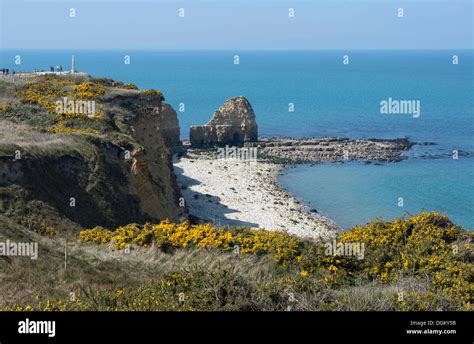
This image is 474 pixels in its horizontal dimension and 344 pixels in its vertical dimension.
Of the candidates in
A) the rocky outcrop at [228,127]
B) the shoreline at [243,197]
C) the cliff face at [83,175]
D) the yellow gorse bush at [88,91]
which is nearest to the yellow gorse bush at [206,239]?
the cliff face at [83,175]

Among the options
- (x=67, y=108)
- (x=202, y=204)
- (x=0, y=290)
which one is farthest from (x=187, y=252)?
(x=202, y=204)

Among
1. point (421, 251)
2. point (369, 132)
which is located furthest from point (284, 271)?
point (369, 132)

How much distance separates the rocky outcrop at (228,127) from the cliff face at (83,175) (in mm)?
39944

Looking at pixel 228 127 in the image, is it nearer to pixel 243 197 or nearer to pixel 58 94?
pixel 243 197

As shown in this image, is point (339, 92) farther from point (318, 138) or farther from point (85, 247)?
point (85, 247)

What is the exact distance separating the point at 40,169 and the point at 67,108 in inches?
389

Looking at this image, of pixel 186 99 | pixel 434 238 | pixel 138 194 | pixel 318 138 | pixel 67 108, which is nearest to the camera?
pixel 434 238

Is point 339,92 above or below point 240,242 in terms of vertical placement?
above

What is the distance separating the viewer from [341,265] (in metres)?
15.2

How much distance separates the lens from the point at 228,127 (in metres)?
77.2

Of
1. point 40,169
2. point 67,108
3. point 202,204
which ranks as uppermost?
point 67,108

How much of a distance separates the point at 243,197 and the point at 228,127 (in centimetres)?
2790

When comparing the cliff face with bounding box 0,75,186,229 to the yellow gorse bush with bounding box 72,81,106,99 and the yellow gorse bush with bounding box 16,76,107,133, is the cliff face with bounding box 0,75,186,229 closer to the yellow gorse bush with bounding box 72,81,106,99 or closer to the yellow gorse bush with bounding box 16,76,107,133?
the yellow gorse bush with bounding box 16,76,107,133

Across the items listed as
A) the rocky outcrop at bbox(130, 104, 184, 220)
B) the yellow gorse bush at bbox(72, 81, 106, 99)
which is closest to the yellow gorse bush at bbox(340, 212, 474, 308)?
the rocky outcrop at bbox(130, 104, 184, 220)
